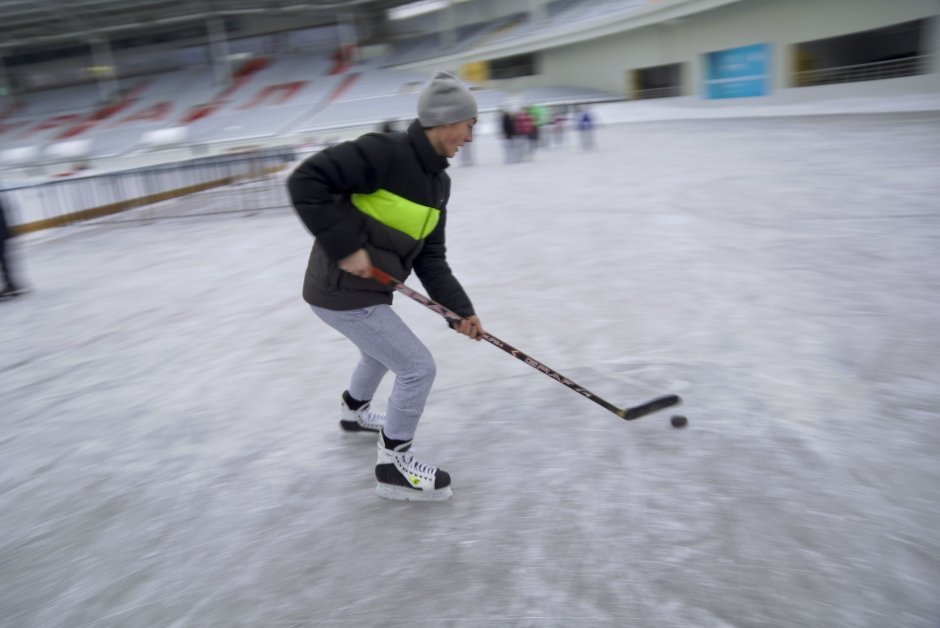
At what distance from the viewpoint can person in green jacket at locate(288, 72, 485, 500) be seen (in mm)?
2393

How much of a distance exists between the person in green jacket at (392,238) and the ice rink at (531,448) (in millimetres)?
375

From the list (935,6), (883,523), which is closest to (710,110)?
(935,6)

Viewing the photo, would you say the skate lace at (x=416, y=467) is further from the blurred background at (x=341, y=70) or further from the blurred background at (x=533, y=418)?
the blurred background at (x=341, y=70)

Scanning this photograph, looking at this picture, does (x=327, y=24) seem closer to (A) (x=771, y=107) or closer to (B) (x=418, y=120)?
(A) (x=771, y=107)

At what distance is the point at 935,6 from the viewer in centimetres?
1666

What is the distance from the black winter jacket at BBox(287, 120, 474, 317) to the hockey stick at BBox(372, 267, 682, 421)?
0.18 ft

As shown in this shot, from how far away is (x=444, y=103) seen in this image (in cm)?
247

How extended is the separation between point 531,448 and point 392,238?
1.27 m

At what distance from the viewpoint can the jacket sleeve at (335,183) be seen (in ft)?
7.68

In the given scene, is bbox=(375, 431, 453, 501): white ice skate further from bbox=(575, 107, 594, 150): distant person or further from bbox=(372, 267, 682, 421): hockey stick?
bbox=(575, 107, 594, 150): distant person

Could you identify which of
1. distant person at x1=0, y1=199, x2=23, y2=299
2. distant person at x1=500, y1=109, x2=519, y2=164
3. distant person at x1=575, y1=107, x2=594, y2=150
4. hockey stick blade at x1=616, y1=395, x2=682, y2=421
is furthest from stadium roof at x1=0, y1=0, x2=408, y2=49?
hockey stick blade at x1=616, y1=395, x2=682, y2=421

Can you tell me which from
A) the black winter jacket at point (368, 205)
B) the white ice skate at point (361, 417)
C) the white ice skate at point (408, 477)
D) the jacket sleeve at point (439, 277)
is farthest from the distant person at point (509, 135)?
the white ice skate at point (408, 477)

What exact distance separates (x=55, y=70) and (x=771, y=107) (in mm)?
47014

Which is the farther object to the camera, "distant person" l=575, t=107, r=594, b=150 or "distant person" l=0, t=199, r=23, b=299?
"distant person" l=575, t=107, r=594, b=150
